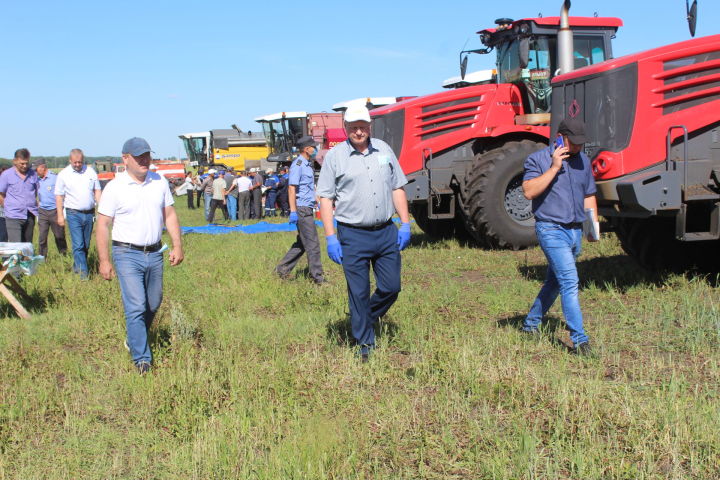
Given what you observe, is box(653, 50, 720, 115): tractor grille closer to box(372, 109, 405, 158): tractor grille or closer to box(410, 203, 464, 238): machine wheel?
box(372, 109, 405, 158): tractor grille

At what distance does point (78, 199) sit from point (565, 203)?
21.1ft

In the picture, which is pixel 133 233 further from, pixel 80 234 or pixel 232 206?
pixel 232 206

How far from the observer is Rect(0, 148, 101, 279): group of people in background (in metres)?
10.0

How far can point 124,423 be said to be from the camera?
15.6ft

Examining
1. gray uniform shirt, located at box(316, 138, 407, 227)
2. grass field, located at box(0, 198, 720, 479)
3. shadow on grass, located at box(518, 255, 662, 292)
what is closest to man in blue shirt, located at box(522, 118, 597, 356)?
grass field, located at box(0, 198, 720, 479)

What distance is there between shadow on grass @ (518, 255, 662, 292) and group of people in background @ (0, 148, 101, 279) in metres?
5.31

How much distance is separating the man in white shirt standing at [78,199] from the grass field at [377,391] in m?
1.80

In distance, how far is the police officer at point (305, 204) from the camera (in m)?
9.33

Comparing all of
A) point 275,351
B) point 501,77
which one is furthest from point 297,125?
point 275,351

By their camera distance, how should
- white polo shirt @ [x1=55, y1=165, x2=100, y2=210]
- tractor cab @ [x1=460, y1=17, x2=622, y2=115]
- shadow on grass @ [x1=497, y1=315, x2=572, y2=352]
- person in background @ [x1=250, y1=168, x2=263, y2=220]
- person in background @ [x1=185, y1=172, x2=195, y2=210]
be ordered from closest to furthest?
1. shadow on grass @ [x1=497, y1=315, x2=572, y2=352]
2. white polo shirt @ [x1=55, y1=165, x2=100, y2=210]
3. tractor cab @ [x1=460, y1=17, x2=622, y2=115]
4. person in background @ [x1=250, y1=168, x2=263, y2=220]
5. person in background @ [x1=185, y1=172, x2=195, y2=210]

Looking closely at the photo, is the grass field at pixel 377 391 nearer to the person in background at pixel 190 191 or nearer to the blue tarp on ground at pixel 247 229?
the blue tarp on ground at pixel 247 229

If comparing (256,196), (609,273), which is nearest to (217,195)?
(256,196)

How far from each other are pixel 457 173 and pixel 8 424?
8076mm

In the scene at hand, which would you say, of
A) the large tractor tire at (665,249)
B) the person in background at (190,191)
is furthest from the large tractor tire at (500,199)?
the person in background at (190,191)
